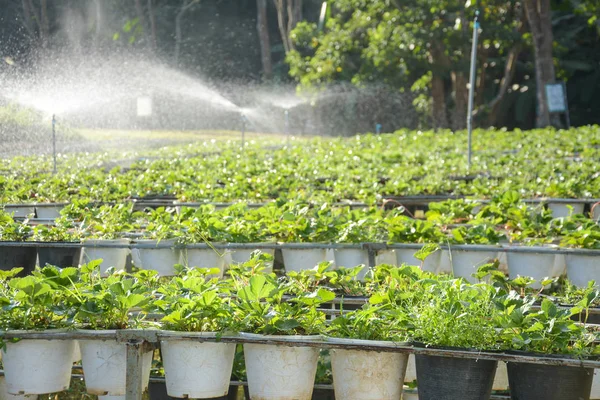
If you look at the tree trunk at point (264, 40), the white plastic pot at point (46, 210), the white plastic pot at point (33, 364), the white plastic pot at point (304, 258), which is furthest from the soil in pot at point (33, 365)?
the tree trunk at point (264, 40)

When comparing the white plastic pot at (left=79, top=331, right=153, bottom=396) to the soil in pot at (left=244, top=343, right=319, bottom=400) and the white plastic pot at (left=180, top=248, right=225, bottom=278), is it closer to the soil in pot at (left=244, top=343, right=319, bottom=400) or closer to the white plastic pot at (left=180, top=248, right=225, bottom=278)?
the soil in pot at (left=244, top=343, right=319, bottom=400)

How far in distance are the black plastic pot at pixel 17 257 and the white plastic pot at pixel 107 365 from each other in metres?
2.52

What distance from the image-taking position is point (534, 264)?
5844mm

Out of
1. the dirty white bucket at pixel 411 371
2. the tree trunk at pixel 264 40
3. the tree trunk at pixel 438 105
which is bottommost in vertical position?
the dirty white bucket at pixel 411 371

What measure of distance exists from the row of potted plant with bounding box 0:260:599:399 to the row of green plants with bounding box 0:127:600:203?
4168mm

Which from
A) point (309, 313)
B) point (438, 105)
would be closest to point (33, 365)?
point (309, 313)

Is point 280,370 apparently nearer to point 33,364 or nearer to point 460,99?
point 33,364

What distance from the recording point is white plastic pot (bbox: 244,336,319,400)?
390cm

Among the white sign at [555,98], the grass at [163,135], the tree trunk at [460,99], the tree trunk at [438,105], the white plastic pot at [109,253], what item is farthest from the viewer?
the tree trunk at [438,105]

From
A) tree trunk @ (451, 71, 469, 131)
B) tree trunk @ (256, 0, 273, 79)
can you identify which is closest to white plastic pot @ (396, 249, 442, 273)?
tree trunk @ (451, 71, 469, 131)

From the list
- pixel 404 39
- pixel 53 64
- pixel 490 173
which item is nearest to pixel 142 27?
pixel 53 64

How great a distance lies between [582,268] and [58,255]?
3203 mm

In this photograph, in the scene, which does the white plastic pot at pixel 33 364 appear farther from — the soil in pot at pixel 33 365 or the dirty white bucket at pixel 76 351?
the dirty white bucket at pixel 76 351

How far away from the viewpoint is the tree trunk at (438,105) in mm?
27359
